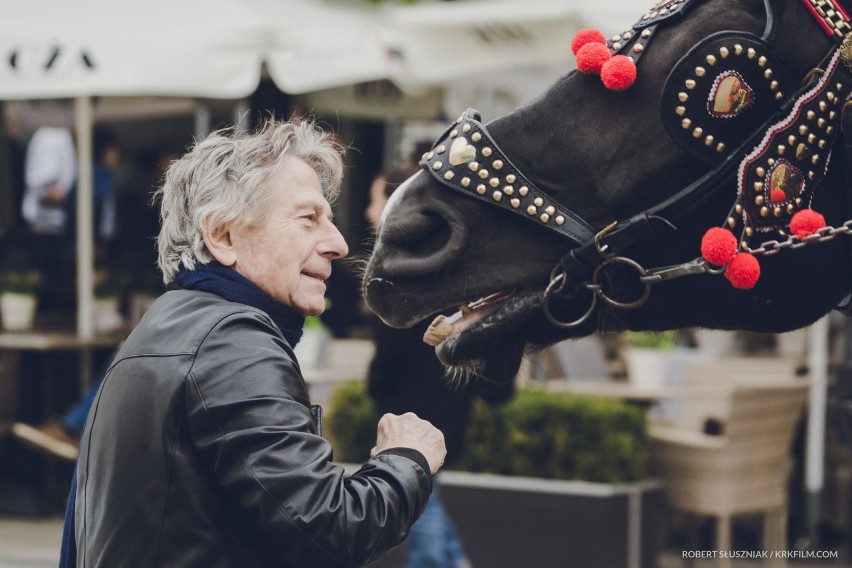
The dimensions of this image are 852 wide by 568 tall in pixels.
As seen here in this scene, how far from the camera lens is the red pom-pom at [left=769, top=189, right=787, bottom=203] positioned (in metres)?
1.99

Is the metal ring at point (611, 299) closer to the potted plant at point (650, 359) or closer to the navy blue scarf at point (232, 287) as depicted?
the navy blue scarf at point (232, 287)

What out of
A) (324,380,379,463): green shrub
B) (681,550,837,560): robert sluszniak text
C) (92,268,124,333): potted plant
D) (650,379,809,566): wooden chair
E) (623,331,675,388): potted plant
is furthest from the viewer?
(92,268,124,333): potted plant

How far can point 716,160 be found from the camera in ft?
6.62

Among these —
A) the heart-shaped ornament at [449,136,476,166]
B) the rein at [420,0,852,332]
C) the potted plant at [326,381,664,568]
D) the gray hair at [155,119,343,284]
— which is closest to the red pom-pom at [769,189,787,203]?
the rein at [420,0,852,332]

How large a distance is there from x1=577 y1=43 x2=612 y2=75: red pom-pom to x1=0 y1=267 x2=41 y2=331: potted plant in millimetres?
5763

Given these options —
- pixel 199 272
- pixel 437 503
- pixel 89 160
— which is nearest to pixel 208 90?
pixel 89 160

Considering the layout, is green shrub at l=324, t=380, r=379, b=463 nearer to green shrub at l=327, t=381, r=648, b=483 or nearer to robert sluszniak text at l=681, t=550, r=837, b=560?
green shrub at l=327, t=381, r=648, b=483

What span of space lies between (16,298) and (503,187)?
5705 mm

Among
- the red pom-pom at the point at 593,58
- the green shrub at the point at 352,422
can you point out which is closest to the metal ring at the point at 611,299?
the red pom-pom at the point at 593,58

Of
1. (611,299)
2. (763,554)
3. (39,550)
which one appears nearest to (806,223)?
(611,299)

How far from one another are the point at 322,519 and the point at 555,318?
570mm

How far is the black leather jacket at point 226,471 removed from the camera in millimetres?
1824

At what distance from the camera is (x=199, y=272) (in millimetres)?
2113

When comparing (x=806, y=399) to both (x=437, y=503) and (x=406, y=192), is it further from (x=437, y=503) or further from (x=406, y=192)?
(x=406, y=192)
